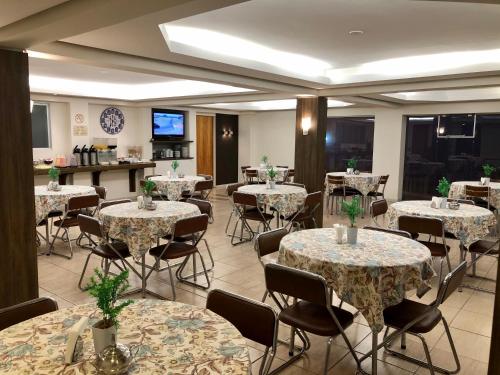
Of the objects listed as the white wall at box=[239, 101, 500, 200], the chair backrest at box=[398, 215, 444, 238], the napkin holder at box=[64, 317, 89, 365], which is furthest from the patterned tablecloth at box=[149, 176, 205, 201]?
the napkin holder at box=[64, 317, 89, 365]

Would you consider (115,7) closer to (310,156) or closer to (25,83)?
(25,83)

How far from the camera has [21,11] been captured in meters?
2.44

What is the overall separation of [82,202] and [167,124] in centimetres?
570

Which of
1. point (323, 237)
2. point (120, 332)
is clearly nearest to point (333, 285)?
point (323, 237)

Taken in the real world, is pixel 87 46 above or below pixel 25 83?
above

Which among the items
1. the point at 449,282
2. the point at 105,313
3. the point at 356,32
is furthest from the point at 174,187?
the point at 105,313

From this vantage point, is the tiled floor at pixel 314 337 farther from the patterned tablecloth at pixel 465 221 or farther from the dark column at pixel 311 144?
the dark column at pixel 311 144

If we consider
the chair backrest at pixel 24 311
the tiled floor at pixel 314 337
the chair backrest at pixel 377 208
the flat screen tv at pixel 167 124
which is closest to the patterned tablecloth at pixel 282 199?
the tiled floor at pixel 314 337

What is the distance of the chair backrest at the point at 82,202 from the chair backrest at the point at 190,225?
6.26 ft

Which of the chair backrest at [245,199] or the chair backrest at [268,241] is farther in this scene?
the chair backrest at [245,199]

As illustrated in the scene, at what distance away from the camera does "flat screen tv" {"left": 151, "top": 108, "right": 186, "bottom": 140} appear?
398 inches

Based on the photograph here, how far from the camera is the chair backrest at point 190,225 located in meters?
3.67

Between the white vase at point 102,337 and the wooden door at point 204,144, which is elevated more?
the wooden door at point 204,144

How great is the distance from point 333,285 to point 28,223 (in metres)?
2.43
